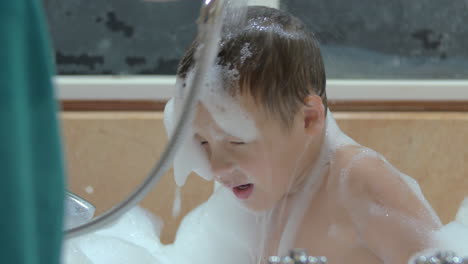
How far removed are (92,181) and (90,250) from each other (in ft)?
0.65

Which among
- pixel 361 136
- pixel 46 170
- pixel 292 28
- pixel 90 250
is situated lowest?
pixel 90 250

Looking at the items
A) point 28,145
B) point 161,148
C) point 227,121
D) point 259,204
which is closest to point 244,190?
point 259,204

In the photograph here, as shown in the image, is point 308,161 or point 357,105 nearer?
point 308,161

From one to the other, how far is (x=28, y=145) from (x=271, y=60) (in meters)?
0.58

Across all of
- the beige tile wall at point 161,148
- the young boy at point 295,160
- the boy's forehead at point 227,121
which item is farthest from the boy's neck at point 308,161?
the beige tile wall at point 161,148

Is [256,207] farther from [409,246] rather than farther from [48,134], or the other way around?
[48,134]

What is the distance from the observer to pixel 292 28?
881 millimetres

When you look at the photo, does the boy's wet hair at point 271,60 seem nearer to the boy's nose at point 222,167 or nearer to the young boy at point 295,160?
the young boy at point 295,160

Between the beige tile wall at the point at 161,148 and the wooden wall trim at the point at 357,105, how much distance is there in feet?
0.04

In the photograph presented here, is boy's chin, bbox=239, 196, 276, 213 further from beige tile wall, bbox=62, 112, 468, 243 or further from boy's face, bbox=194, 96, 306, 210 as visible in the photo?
beige tile wall, bbox=62, 112, 468, 243

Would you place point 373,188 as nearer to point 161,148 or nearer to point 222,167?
point 222,167

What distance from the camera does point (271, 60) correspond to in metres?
0.84

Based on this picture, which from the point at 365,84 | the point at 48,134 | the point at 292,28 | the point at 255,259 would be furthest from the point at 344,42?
the point at 48,134

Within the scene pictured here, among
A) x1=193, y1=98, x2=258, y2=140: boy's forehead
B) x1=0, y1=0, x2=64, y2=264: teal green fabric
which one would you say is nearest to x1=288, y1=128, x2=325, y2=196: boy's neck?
x1=193, y1=98, x2=258, y2=140: boy's forehead
